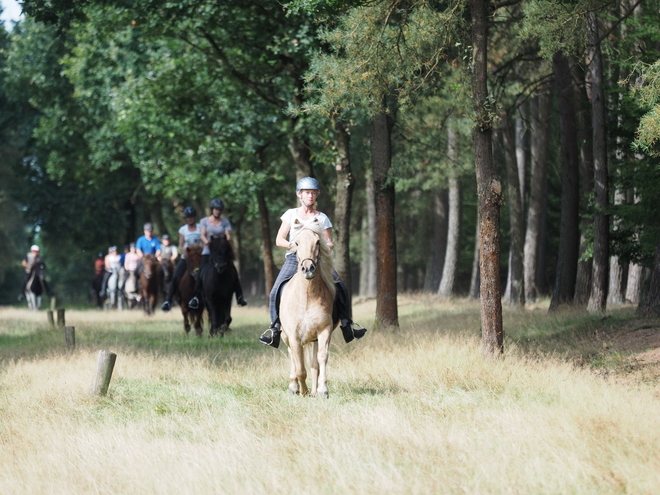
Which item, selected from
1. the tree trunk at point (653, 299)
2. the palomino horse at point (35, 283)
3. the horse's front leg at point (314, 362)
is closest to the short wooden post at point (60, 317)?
the horse's front leg at point (314, 362)

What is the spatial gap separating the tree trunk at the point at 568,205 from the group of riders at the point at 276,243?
563 centimetres

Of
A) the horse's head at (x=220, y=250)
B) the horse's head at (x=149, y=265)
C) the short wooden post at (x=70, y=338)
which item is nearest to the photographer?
the short wooden post at (x=70, y=338)

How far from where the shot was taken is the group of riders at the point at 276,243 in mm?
11477

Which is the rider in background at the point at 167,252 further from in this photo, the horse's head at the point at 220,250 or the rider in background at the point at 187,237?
the horse's head at the point at 220,250

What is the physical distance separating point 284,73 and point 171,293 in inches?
245

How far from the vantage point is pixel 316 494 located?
7129 mm

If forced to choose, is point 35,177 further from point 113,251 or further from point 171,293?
point 171,293

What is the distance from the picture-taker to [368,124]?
32344 mm

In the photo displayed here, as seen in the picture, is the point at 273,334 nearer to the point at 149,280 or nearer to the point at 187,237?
the point at 187,237

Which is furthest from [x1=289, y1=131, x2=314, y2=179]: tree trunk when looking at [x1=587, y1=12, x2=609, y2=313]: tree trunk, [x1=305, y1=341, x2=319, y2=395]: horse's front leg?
[x1=305, y1=341, x2=319, y2=395]: horse's front leg

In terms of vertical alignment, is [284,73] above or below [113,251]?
above

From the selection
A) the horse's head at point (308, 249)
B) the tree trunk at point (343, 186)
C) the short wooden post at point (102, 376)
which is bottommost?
the short wooden post at point (102, 376)

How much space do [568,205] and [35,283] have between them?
20240 millimetres

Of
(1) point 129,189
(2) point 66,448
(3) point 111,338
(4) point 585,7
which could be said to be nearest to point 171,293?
(3) point 111,338
